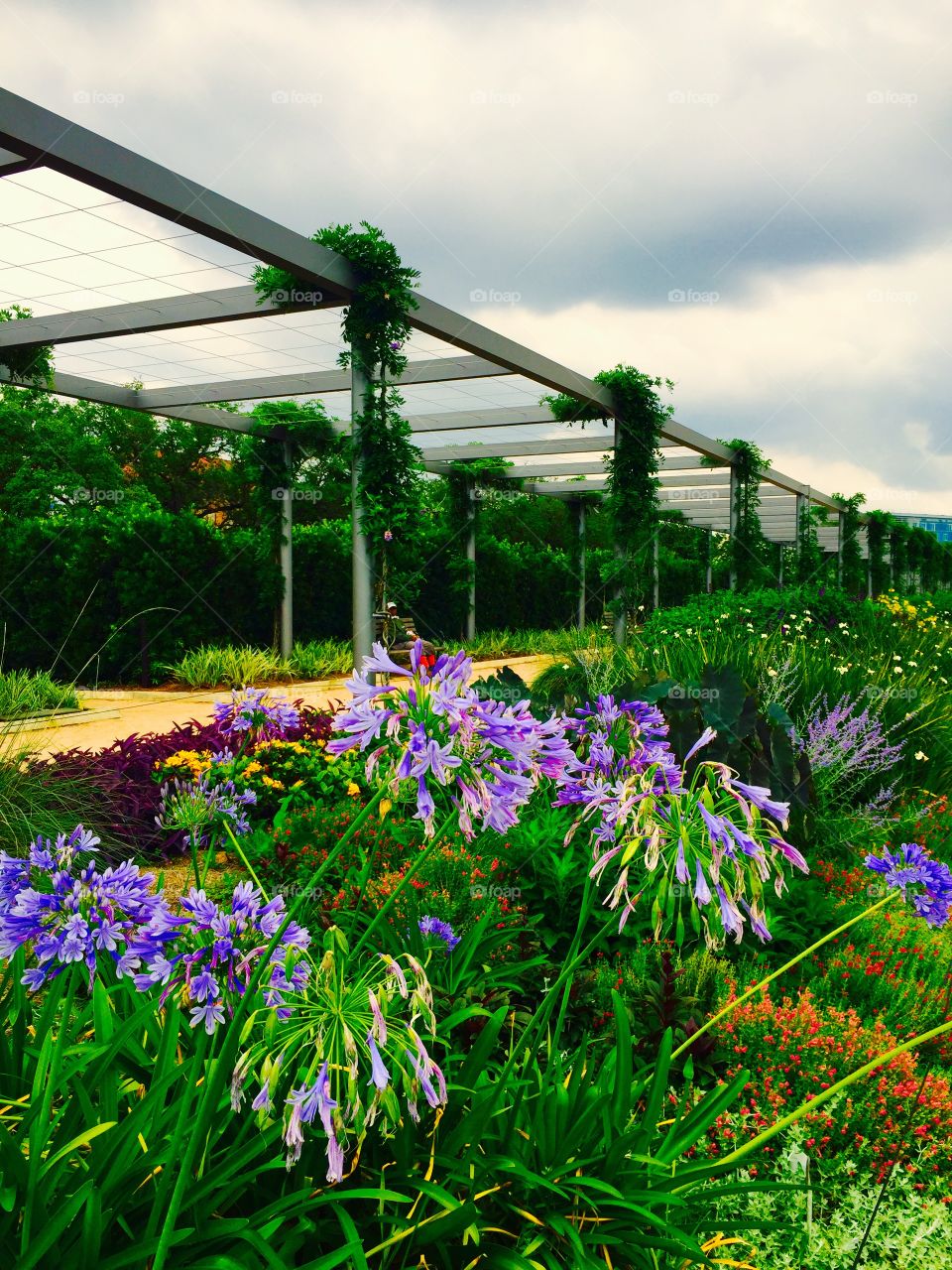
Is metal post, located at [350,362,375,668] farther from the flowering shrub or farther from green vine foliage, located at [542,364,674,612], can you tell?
the flowering shrub

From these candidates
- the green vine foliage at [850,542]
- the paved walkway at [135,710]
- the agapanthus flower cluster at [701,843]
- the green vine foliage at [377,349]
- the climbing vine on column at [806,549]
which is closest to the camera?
the agapanthus flower cluster at [701,843]

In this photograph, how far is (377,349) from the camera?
7.36 m

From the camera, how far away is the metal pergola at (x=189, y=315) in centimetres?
516

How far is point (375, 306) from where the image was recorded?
7.14m

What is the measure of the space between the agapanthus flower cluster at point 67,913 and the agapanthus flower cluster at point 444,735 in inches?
17.8

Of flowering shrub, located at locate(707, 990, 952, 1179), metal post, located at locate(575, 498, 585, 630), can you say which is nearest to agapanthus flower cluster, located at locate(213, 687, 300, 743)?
flowering shrub, located at locate(707, 990, 952, 1179)

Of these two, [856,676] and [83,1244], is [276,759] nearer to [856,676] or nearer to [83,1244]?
[83,1244]

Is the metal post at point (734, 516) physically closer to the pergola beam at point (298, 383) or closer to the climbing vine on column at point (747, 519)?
the climbing vine on column at point (747, 519)

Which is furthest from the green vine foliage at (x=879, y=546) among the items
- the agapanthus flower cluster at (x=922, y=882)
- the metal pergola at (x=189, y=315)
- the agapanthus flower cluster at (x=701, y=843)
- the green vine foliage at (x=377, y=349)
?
the agapanthus flower cluster at (x=701, y=843)

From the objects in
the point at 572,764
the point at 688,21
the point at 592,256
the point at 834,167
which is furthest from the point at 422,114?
the point at 572,764

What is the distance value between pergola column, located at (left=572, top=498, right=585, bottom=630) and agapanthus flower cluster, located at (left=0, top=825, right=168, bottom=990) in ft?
56.1

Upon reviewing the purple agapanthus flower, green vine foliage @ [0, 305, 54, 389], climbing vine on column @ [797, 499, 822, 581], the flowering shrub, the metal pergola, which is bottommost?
the flowering shrub

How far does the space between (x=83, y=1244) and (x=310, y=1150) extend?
0.31 m

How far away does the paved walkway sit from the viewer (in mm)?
6422
